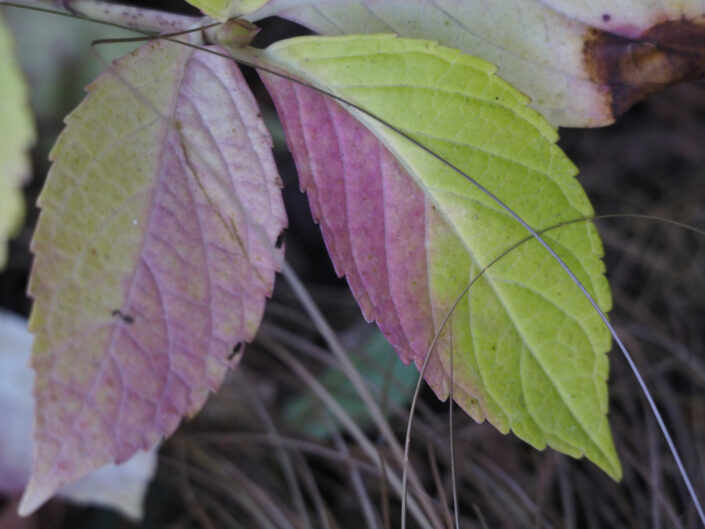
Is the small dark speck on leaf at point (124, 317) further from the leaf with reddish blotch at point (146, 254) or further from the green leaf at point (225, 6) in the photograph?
the green leaf at point (225, 6)

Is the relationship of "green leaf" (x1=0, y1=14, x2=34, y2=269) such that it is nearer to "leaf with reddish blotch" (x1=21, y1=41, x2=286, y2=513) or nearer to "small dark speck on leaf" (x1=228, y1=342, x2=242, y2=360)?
"leaf with reddish blotch" (x1=21, y1=41, x2=286, y2=513)

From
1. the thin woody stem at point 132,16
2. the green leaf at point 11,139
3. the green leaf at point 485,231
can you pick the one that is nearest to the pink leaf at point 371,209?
the green leaf at point 485,231

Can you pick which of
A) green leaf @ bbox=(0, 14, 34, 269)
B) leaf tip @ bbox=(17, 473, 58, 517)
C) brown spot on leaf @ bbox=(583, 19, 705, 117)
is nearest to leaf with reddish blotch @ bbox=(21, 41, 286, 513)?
leaf tip @ bbox=(17, 473, 58, 517)

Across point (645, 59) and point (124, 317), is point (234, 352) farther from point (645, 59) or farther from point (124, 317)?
point (645, 59)

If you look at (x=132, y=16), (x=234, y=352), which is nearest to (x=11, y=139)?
(x=132, y=16)

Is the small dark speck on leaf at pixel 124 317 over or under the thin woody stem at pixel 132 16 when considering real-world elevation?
under
